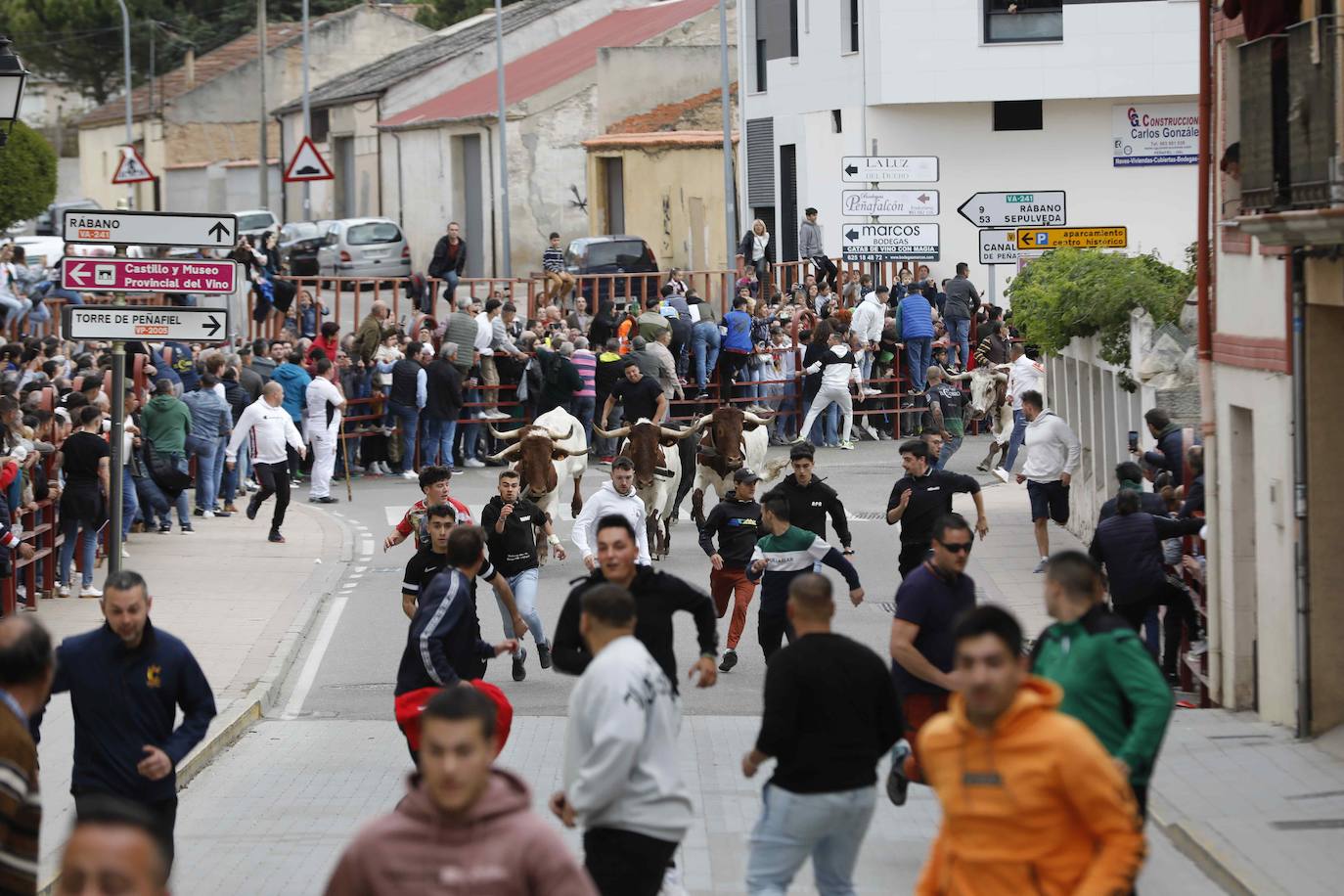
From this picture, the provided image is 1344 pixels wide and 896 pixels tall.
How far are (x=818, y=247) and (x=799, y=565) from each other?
25.0m

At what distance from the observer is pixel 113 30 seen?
74875 mm

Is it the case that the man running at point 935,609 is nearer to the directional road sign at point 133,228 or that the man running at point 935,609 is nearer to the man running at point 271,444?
the directional road sign at point 133,228

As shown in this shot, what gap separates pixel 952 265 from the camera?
40781 millimetres

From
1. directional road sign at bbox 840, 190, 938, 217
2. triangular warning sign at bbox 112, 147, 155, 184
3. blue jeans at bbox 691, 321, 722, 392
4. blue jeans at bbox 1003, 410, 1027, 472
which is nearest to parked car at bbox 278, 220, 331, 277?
triangular warning sign at bbox 112, 147, 155, 184

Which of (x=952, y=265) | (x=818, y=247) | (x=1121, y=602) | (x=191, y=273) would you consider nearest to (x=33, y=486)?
(x=191, y=273)

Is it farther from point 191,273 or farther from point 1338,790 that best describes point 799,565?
point 191,273

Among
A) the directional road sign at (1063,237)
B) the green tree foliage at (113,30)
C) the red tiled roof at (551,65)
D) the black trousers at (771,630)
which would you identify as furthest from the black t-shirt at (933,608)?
the green tree foliage at (113,30)

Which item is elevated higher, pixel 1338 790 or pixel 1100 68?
pixel 1100 68

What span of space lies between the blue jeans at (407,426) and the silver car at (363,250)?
19482mm

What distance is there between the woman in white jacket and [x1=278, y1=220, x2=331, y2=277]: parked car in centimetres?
1905

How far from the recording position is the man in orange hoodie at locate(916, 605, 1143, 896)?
5777mm

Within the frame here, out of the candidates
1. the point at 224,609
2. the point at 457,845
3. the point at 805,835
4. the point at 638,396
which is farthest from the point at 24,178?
the point at 457,845

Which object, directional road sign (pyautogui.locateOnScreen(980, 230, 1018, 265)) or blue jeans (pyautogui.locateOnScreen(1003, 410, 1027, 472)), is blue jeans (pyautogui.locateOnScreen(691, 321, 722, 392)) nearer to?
blue jeans (pyautogui.locateOnScreen(1003, 410, 1027, 472))

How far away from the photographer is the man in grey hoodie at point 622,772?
6965mm
